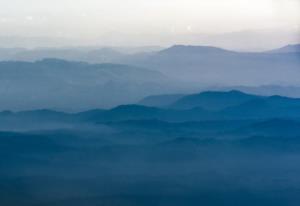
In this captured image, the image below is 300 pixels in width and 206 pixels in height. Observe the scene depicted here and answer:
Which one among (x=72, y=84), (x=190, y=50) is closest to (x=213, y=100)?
(x=190, y=50)

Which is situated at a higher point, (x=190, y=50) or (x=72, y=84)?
(x=190, y=50)

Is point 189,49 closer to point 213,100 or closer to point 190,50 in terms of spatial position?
point 190,50

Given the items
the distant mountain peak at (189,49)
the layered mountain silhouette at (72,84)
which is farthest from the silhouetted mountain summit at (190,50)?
the layered mountain silhouette at (72,84)

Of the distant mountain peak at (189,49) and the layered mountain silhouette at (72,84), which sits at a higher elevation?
the distant mountain peak at (189,49)

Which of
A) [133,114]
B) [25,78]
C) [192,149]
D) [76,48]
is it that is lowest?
[192,149]

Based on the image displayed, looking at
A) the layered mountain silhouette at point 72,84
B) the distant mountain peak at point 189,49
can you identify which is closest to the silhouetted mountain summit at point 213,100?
the layered mountain silhouette at point 72,84

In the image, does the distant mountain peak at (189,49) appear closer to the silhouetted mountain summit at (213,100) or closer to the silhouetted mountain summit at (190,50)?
the silhouetted mountain summit at (190,50)

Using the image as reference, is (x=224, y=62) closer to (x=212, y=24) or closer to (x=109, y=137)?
(x=212, y=24)

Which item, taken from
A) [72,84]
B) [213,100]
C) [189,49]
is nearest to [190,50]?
[189,49]

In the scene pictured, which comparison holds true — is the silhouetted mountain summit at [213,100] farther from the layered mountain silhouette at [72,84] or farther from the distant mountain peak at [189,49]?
the distant mountain peak at [189,49]

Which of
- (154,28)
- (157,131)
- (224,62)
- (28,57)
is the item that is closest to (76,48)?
(28,57)

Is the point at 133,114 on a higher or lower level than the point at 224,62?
lower
